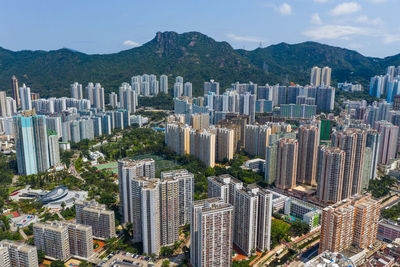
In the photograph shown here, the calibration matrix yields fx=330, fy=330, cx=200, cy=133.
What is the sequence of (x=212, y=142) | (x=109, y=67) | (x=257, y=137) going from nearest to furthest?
(x=212, y=142) < (x=257, y=137) < (x=109, y=67)

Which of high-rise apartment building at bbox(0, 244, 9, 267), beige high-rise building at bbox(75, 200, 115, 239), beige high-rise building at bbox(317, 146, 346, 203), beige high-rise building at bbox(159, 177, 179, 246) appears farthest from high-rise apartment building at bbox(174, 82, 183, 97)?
high-rise apartment building at bbox(0, 244, 9, 267)

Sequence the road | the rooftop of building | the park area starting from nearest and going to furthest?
the rooftop of building
the road
the park area

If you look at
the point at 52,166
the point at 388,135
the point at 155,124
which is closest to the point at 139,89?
the point at 155,124

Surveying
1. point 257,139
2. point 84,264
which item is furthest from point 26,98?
point 84,264

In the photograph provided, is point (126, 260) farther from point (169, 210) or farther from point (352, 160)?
point (352, 160)

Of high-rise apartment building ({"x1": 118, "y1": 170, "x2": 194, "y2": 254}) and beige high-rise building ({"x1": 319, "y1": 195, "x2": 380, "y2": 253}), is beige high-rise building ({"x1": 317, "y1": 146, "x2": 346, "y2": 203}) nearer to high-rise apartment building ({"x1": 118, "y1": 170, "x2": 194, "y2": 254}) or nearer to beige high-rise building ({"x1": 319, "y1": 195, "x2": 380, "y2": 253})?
beige high-rise building ({"x1": 319, "y1": 195, "x2": 380, "y2": 253})

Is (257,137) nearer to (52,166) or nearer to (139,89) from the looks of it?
(52,166)
